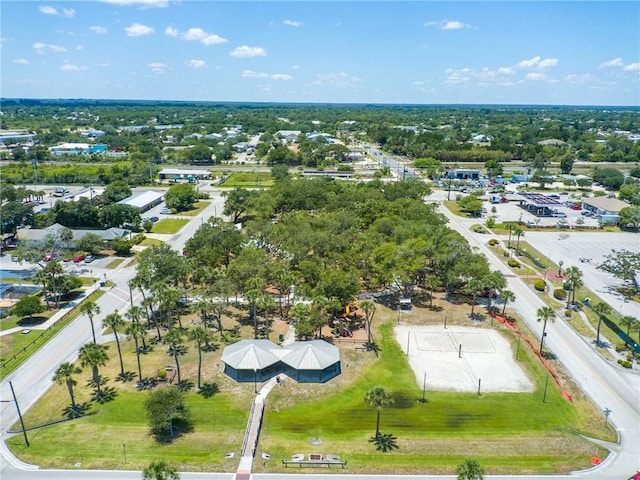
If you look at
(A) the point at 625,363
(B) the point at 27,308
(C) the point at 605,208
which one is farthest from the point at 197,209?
(C) the point at 605,208

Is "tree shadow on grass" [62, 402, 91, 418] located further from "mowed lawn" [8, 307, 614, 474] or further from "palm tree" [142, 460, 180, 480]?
"palm tree" [142, 460, 180, 480]

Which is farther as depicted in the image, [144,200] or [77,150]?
[77,150]

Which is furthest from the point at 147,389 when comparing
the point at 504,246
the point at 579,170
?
the point at 579,170

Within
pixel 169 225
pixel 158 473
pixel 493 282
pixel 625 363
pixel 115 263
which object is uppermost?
pixel 493 282

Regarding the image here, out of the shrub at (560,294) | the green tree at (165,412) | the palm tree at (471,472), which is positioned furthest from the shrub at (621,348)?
the green tree at (165,412)

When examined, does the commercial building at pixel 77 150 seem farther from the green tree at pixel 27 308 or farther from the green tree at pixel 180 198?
the green tree at pixel 27 308

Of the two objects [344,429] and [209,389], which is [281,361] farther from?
[344,429]

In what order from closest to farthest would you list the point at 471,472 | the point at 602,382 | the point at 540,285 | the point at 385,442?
1. the point at 471,472
2. the point at 385,442
3. the point at 602,382
4. the point at 540,285
